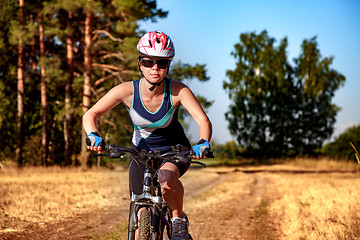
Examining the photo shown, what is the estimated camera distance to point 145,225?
11.8 ft

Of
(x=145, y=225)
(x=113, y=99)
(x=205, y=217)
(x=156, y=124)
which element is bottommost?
(x=205, y=217)

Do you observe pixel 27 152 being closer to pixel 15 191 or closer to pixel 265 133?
pixel 15 191

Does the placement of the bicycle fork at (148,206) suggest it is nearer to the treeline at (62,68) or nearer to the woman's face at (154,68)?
the woman's face at (154,68)

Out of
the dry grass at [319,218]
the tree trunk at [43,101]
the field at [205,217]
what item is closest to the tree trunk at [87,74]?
the tree trunk at [43,101]

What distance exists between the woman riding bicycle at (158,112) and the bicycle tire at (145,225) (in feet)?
0.98

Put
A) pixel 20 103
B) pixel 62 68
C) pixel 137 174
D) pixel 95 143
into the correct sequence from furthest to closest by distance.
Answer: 1. pixel 62 68
2. pixel 20 103
3. pixel 137 174
4. pixel 95 143

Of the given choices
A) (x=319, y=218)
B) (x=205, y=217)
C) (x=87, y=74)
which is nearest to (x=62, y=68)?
(x=87, y=74)

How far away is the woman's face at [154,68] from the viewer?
3.98 m

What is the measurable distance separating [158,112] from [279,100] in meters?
40.4

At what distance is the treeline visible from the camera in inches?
935

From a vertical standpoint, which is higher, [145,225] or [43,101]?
[43,101]

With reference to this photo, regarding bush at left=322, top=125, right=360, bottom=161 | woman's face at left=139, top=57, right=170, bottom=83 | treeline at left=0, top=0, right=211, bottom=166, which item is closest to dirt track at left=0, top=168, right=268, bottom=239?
woman's face at left=139, top=57, right=170, bottom=83

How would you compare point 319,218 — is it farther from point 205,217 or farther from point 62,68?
point 62,68

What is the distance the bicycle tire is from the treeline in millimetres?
19420
